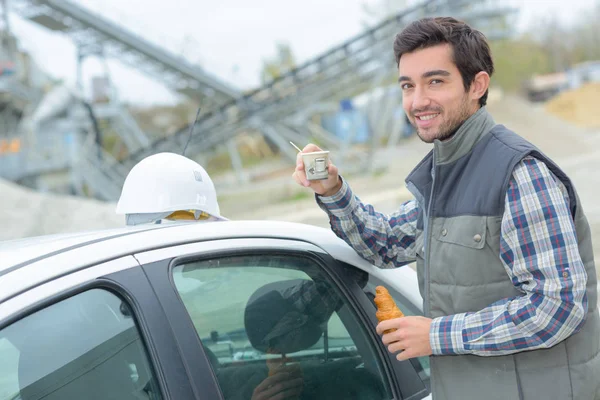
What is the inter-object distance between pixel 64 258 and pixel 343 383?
878mm

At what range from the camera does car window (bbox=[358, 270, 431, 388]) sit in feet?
6.51

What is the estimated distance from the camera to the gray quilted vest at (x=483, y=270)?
1.54m

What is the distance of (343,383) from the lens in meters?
1.83

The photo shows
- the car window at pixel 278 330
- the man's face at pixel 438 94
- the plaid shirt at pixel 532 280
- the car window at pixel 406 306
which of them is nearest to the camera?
the plaid shirt at pixel 532 280

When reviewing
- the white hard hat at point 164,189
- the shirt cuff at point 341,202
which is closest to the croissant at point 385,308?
the shirt cuff at point 341,202

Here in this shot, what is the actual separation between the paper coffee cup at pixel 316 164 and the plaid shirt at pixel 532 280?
21.8 inches

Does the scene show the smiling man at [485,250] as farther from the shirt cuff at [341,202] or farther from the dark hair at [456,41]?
the shirt cuff at [341,202]

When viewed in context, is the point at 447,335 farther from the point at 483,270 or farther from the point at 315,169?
the point at 315,169

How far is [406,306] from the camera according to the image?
219 centimetres

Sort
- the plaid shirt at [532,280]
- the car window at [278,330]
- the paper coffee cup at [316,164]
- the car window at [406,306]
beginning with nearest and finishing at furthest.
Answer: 1. the plaid shirt at [532,280]
2. the car window at [278,330]
3. the paper coffee cup at [316,164]
4. the car window at [406,306]

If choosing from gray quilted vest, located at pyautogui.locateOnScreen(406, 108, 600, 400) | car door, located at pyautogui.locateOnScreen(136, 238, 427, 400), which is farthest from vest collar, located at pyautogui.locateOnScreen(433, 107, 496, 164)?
car door, located at pyautogui.locateOnScreen(136, 238, 427, 400)

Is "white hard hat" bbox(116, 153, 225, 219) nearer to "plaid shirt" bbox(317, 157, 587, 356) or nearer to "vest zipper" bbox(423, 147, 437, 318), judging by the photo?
"vest zipper" bbox(423, 147, 437, 318)

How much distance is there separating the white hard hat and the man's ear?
3.39ft

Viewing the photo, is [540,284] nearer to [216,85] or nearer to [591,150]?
[216,85]
